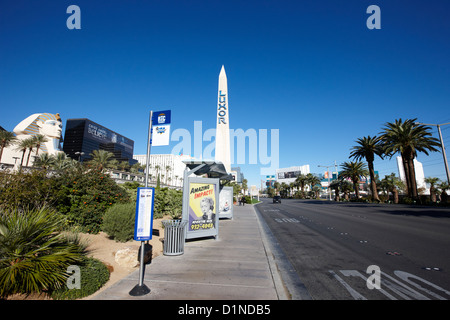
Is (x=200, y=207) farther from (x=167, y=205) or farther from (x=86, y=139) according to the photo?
(x=86, y=139)

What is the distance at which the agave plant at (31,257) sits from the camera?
12.2 feet

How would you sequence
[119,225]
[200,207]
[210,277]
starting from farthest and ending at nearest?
[200,207]
[119,225]
[210,277]

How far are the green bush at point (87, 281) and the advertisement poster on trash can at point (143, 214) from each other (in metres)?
1.25

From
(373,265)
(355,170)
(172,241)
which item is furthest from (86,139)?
(373,265)

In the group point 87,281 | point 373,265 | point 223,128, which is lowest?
point 373,265

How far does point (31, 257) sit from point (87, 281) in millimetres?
1085

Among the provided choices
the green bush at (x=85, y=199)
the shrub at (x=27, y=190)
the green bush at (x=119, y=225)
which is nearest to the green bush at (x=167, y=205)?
the green bush at (x=85, y=199)

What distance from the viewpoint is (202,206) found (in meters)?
Answer: 9.20

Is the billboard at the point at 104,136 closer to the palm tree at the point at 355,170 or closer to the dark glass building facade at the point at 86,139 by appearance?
the dark glass building facade at the point at 86,139

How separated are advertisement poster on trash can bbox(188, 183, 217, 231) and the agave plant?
454 cm

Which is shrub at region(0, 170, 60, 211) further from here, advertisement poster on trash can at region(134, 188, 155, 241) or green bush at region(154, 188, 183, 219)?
green bush at region(154, 188, 183, 219)
